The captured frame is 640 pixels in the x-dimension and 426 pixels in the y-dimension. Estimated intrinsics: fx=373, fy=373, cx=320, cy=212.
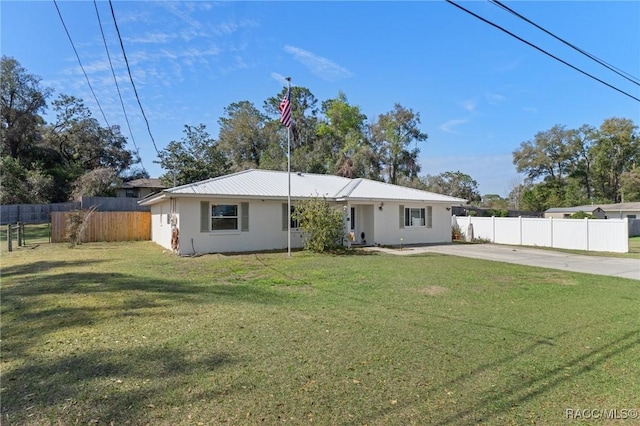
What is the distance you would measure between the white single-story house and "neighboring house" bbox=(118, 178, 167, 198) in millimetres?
22452

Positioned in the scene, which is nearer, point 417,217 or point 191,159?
point 417,217

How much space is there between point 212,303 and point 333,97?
4393 centimetres

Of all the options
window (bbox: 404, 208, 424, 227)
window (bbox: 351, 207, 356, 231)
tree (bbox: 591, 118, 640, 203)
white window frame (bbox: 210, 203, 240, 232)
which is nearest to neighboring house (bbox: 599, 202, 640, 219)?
tree (bbox: 591, 118, 640, 203)

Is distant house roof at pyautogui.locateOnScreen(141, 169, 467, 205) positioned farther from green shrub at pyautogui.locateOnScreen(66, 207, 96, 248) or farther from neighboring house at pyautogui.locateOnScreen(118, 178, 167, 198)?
neighboring house at pyautogui.locateOnScreen(118, 178, 167, 198)

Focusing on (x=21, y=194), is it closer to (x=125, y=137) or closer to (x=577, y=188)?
(x=125, y=137)

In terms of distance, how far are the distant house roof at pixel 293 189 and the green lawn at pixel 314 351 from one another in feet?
23.4

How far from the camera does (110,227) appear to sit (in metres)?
21.8

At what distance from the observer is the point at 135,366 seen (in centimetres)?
405

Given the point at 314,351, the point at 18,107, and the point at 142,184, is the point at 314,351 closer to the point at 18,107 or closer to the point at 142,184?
the point at 142,184

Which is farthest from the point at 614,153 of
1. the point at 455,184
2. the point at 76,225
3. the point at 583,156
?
the point at 76,225

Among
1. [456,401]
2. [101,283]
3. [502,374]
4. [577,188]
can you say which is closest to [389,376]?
[456,401]
